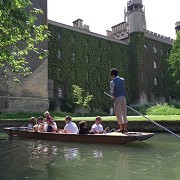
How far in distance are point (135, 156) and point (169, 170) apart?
81.3 inches

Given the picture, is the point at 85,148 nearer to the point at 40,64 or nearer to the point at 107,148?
the point at 107,148

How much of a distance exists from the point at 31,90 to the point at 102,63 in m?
13.8

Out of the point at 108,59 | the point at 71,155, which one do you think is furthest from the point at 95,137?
the point at 108,59

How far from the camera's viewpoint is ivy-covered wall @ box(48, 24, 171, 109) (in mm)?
37938

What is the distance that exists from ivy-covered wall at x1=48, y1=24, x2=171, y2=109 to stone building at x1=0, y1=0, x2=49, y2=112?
8.67 feet

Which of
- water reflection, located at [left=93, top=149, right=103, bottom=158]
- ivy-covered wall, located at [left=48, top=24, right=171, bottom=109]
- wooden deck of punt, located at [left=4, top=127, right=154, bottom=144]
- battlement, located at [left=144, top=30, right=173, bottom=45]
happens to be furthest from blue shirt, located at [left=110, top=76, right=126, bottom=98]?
battlement, located at [left=144, top=30, right=173, bottom=45]

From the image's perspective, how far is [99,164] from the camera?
774cm

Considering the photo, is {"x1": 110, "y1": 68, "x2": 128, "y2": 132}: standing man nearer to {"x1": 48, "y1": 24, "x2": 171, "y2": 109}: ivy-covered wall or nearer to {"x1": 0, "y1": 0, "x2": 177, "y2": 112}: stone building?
{"x1": 0, "y1": 0, "x2": 177, "y2": 112}: stone building

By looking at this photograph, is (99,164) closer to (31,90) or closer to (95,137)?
(95,137)

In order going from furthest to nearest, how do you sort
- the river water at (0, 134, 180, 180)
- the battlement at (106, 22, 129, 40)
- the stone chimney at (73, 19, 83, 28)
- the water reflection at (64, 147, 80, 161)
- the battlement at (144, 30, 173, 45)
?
1. the battlement at (106, 22, 129, 40)
2. the battlement at (144, 30, 173, 45)
3. the stone chimney at (73, 19, 83, 28)
4. the water reflection at (64, 147, 80, 161)
5. the river water at (0, 134, 180, 180)

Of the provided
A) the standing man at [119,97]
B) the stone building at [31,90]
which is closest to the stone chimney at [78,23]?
the stone building at [31,90]

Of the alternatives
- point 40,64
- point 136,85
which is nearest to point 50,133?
point 40,64

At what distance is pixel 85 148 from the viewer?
431 inches

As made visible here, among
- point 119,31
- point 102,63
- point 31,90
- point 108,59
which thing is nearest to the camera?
point 31,90
